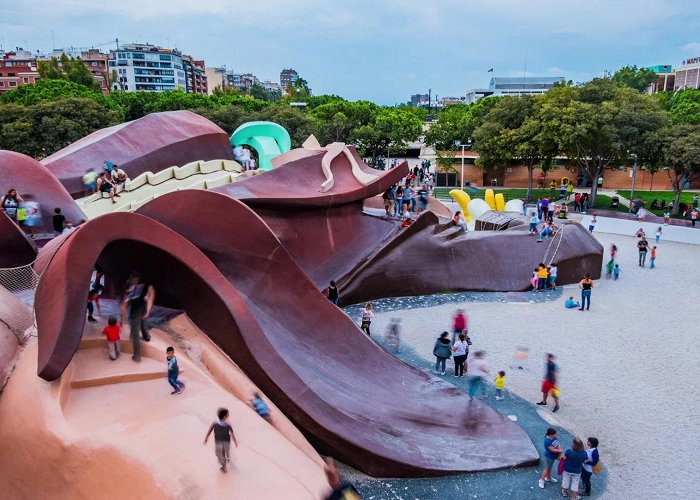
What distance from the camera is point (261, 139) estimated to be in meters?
22.9

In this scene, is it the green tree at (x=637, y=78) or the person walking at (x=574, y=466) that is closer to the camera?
the person walking at (x=574, y=466)

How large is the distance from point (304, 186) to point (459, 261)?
5.15 metres

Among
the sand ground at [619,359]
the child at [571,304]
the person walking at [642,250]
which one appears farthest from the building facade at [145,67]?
the child at [571,304]

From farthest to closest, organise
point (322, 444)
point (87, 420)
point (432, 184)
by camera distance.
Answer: point (432, 184) → point (322, 444) → point (87, 420)

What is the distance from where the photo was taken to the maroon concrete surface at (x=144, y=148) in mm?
15938

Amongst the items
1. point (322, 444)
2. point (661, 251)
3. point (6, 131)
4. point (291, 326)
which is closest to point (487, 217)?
point (661, 251)

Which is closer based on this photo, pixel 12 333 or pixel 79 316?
pixel 79 316

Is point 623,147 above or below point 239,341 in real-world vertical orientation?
above

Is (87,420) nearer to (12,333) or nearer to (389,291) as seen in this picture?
(12,333)

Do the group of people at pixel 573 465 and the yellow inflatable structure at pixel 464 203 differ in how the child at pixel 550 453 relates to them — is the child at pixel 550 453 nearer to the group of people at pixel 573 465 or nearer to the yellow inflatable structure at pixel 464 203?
the group of people at pixel 573 465

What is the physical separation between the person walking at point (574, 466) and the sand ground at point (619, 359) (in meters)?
0.59

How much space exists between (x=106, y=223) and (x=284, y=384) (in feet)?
10.1

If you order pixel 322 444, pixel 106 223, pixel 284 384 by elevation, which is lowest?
pixel 322 444

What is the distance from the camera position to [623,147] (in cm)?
3083
